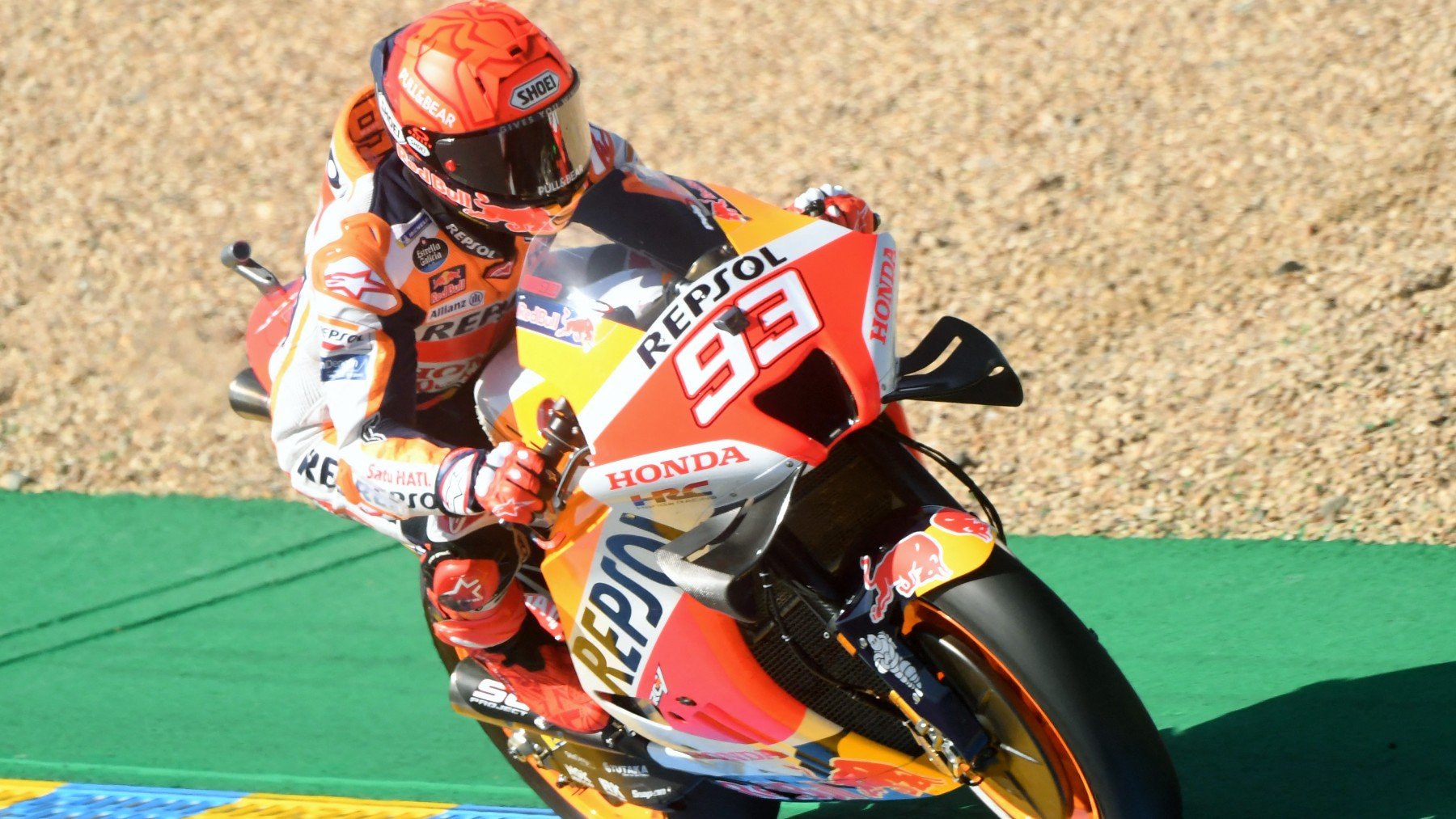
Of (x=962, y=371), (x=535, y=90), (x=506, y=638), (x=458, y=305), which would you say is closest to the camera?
(x=962, y=371)

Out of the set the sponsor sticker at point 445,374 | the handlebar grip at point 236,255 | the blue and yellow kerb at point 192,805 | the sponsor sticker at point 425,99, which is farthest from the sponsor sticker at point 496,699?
the sponsor sticker at point 425,99

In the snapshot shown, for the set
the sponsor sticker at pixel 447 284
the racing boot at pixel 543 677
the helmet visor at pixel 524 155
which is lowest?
the racing boot at pixel 543 677

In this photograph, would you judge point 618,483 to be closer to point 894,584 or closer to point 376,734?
point 894,584

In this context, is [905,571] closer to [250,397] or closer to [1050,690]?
[1050,690]

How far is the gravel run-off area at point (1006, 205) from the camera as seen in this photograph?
213 inches

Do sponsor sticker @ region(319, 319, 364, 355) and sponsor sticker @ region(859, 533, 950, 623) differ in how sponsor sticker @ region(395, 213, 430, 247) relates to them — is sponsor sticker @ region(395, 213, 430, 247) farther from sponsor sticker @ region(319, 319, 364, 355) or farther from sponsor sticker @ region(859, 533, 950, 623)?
sponsor sticker @ region(859, 533, 950, 623)

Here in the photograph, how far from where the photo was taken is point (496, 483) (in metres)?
2.78

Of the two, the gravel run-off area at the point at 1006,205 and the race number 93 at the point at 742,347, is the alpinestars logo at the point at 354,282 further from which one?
the gravel run-off area at the point at 1006,205

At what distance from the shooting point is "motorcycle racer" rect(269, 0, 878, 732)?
2941 millimetres

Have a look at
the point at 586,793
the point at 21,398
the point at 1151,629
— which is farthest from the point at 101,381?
the point at 1151,629

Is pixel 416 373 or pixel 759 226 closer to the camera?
pixel 759 226

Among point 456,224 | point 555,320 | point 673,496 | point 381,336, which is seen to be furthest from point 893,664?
point 456,224

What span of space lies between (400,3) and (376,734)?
7724 mm

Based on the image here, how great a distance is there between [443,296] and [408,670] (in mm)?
2064
